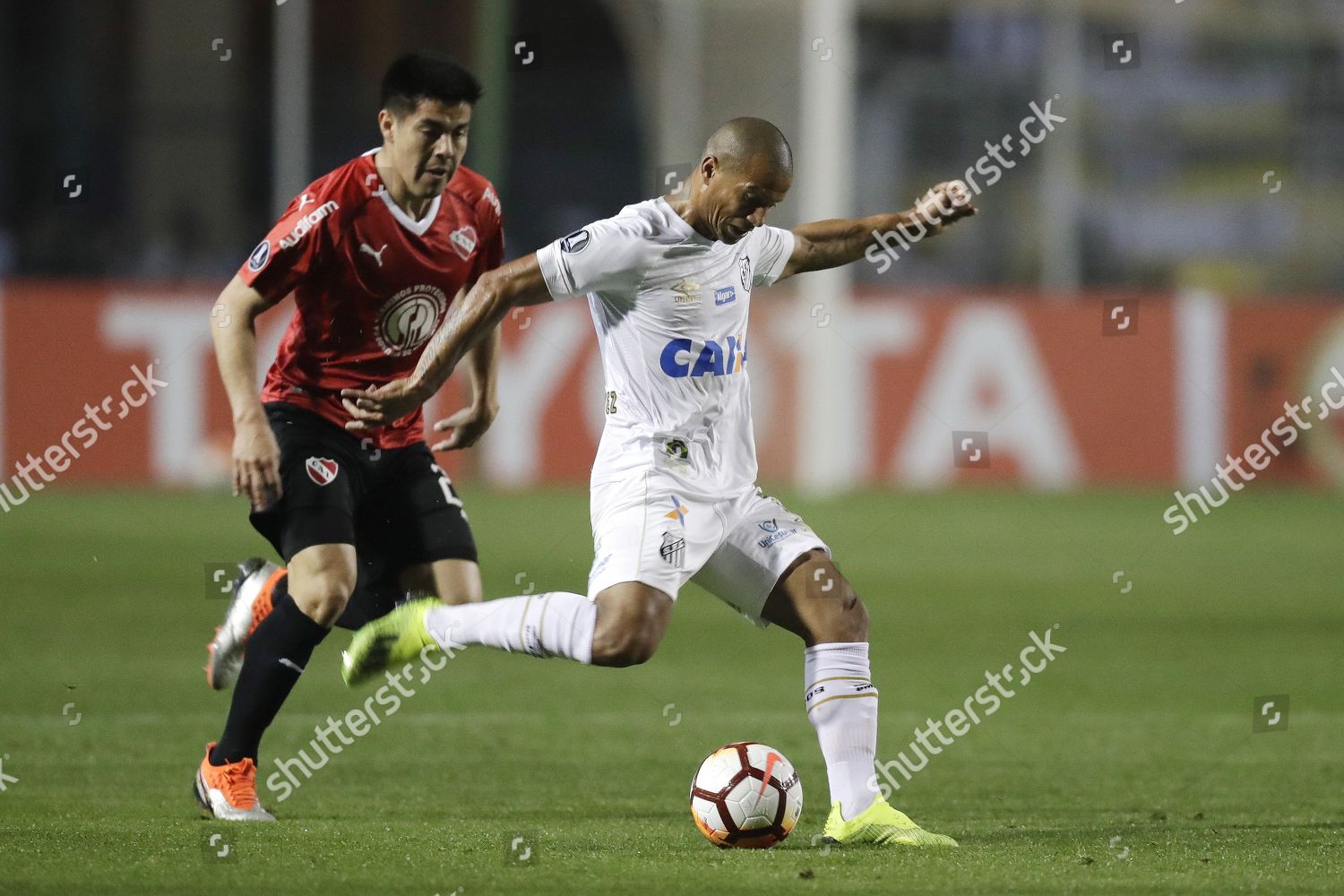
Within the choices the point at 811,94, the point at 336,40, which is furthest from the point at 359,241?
the point at 336,40

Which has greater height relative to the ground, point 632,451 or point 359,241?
point 359,241

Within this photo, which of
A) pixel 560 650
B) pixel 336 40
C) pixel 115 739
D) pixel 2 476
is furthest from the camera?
pixel 336 40

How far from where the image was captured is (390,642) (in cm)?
573

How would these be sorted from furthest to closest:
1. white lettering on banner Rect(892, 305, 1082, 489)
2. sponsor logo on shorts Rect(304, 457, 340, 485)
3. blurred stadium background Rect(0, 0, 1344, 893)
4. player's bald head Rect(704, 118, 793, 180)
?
1. white lettering on banner Rect(892, 305, 1082, 489)
2. sponsor logo on shorts Rect(304, 457, 340, 485)
3. blurred stadium background Rect(0, 0, 1344, 893)
4. player's bald head Rect(704, 118, 793, 180)

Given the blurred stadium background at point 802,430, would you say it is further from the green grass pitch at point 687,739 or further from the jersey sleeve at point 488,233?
the jersey sleeve at point 488,233

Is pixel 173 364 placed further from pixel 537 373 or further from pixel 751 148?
pixel 751 148

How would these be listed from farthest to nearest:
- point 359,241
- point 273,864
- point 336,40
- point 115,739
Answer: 1. point 336,40
2. point 115,739
3. point 359,241
4. point 273,864

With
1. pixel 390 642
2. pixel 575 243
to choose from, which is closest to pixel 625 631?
pixel 390 642

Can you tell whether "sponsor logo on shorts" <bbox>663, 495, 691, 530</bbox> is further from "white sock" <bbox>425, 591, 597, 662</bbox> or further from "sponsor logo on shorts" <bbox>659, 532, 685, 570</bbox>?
"white sock" <bbox>425, 591, 597, 662</bbox>

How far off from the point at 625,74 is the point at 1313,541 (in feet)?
47.3

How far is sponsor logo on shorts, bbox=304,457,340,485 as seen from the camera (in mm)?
6016

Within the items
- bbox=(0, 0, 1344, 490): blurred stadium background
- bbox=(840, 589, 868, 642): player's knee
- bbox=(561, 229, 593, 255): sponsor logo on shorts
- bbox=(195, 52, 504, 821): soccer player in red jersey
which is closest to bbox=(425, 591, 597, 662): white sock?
bbox=(195, 52, 504, 821): soccer player in red jersey

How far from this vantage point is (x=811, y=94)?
2169cm

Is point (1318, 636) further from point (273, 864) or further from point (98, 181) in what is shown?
point (98, 181)
